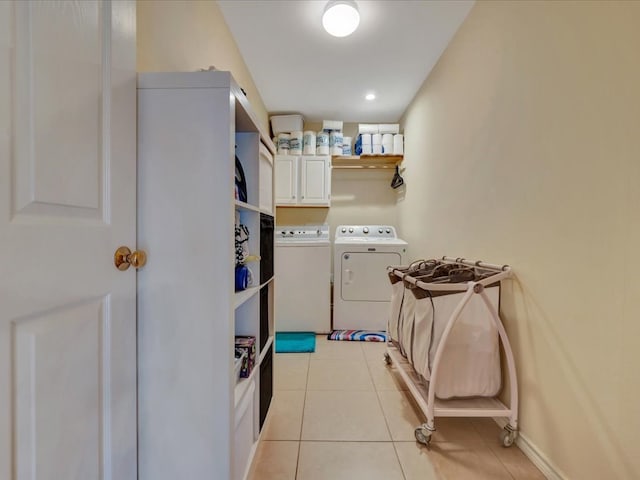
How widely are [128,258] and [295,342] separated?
210 cm

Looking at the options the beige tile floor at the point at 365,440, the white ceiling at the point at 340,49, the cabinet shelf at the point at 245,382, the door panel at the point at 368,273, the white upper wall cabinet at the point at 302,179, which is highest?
the white ceiling at the point at 340,49

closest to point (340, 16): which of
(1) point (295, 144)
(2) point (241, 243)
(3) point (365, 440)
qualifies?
(2) point (241, 243)

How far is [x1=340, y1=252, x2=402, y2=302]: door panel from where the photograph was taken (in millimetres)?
2889

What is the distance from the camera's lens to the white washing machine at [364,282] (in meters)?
2.89

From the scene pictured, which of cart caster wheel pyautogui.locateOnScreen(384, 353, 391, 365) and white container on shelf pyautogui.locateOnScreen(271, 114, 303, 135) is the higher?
white container on shelf pyautogui.locateOnScreen(271, 114, 303, 135)

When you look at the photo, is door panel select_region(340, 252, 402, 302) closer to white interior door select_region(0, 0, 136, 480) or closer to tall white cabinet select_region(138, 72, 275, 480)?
tall white cabinet select_region(138, 72, 275, 480)

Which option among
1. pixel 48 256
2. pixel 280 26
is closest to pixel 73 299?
pixel 48 256

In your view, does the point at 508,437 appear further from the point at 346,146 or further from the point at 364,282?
the point at 346,146

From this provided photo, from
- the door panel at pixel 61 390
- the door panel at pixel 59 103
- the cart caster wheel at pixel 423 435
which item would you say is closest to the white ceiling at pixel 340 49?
the door panel at pixel 59 103

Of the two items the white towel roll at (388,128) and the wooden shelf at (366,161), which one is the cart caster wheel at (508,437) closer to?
the wooden shelf at (366,161)

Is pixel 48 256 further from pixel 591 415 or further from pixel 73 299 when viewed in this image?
pixel 591 415

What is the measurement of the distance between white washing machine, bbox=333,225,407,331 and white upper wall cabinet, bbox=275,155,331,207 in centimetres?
71

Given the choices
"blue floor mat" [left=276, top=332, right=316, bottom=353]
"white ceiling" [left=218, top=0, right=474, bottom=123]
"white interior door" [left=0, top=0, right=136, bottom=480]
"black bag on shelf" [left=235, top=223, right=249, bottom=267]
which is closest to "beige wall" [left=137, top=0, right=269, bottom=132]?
"white ceiling" [left=218, top=0, right=474, bottom=123]

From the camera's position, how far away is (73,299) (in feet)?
2.00
